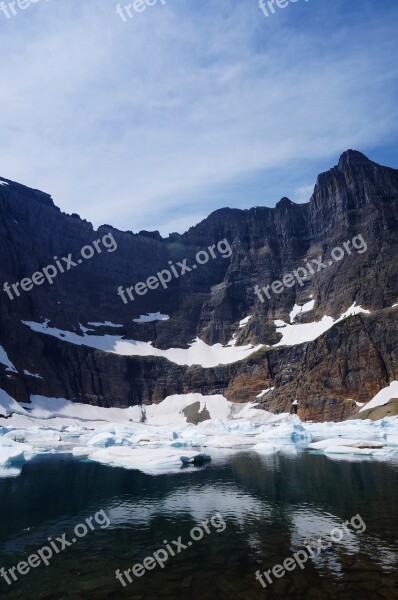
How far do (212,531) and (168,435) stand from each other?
7304cm

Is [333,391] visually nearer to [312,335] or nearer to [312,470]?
[312,335]

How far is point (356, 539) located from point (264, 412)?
436 ft

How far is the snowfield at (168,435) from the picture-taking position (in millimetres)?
60219

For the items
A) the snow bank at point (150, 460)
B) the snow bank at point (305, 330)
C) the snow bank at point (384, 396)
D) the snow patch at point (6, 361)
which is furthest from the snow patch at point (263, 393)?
the snow bank at point (150, 460)

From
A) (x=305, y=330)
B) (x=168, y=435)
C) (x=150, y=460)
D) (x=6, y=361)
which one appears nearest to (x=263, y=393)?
(x=305, y=330)

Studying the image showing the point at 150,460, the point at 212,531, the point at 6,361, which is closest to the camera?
the point at 212,531

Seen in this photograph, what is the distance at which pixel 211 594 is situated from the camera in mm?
17344

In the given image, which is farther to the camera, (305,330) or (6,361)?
(305,330)

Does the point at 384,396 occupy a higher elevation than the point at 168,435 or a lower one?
higher

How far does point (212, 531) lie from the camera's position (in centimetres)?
2622

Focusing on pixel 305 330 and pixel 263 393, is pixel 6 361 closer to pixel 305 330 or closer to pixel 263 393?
pixel 263 393

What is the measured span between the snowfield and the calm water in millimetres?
9987

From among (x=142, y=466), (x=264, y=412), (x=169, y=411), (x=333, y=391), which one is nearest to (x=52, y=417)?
(x=169, y=411)

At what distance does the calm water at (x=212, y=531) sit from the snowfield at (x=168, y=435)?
9.99 m
